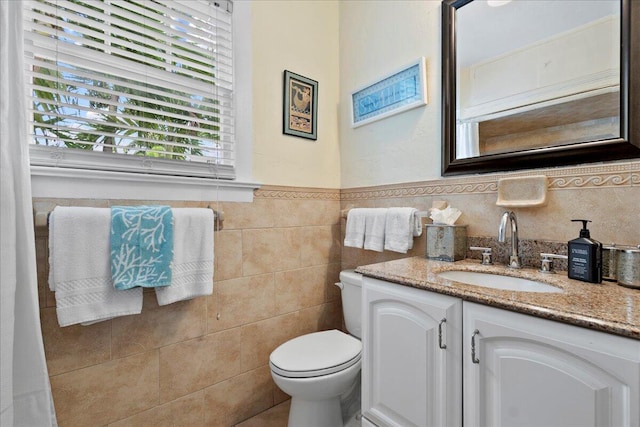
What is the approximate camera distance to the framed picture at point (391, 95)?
1.52 meters

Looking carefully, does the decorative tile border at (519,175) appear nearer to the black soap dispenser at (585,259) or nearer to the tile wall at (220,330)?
the black soap dispenser at (585,259)

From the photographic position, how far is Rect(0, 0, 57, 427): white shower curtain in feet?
2.97

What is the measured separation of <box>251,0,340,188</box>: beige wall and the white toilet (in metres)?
0.75

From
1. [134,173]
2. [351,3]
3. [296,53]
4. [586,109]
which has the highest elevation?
[351,3]

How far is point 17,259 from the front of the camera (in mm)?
953

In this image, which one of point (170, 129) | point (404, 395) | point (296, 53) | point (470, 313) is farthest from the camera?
point (296, 53)

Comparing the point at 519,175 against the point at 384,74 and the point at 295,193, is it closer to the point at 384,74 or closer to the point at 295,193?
the point at 384,74

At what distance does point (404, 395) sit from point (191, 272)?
0.96 meters

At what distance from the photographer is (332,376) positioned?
1267mm

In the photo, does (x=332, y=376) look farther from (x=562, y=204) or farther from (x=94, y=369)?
(x=562, y=204)

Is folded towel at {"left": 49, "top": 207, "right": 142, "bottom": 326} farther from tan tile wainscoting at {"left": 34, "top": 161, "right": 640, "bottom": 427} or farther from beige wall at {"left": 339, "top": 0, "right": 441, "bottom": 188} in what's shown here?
beige wall at {"left": 339, "top": 0, "right": 441, "bottom": 188}

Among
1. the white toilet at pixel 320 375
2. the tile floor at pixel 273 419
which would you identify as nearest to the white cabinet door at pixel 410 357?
the white toilet at pixel 320 375

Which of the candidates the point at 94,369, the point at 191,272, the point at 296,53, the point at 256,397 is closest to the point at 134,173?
the point at 191,272

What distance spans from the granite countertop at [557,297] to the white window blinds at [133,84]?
1040 mm
